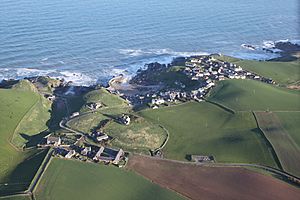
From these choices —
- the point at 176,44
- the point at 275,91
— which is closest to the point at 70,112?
the point at 275,91

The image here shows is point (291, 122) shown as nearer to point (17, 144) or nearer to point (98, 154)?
point (98, 154)

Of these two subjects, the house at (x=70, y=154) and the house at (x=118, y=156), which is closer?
the house at (x=118, y=156)

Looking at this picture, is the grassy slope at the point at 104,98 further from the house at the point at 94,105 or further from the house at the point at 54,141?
the house at the point at 54,141

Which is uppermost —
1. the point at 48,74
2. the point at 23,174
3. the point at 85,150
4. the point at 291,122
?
the point at 23,174

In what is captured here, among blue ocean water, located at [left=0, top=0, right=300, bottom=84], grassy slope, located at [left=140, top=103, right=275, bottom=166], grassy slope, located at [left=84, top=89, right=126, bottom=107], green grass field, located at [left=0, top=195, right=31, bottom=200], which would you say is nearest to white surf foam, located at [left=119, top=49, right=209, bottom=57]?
blue ocean water, located at [left=0, top=0, right=300, bottom=84]

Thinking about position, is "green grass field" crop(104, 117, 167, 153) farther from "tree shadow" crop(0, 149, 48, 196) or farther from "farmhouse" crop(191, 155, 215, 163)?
"tree shadow" crop(0, 149, 48, 196)

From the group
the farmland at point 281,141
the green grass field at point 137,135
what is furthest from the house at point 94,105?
the farmland at point 281,141

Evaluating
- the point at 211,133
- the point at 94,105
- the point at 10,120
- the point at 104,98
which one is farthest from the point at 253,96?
the point at 10,120
